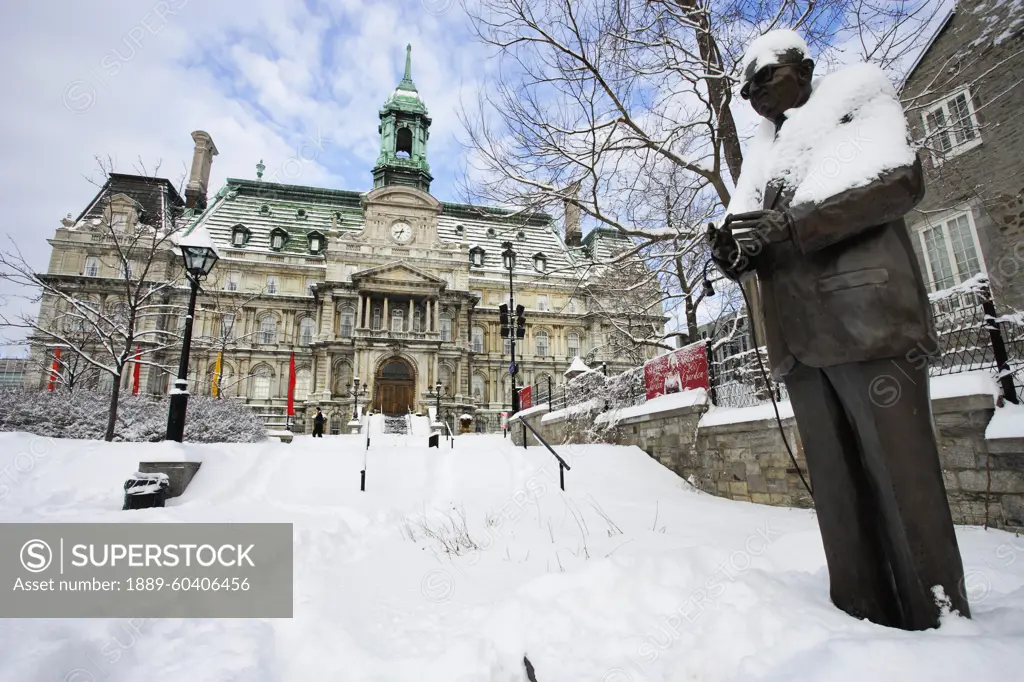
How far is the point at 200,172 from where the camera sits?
48.8 m

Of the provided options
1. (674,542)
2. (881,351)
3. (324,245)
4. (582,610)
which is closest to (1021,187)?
(674,542)

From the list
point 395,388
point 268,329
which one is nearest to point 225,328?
point 395,388

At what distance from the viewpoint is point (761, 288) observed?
2566 mm

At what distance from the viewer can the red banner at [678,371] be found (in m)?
10.4

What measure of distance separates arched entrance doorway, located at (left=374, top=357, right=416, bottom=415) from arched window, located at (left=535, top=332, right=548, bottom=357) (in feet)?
42.6

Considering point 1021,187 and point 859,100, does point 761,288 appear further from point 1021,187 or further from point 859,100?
point 1021,187

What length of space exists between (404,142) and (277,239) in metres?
14.9

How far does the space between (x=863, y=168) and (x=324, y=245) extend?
47454 millimetres

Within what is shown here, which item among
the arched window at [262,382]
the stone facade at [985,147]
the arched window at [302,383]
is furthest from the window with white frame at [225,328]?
the stone facade at [985,147]

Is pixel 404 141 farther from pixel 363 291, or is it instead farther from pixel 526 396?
pixel 526 396

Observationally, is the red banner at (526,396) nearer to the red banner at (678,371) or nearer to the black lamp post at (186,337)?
the red banner at (678,371)

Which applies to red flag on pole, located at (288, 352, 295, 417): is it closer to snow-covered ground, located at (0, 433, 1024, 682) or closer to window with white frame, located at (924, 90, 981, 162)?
snow-covered ground, located at (0, 433, 1024, 682)

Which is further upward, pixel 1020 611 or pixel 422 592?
pixel 1020 611

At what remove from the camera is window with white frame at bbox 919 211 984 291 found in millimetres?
11930
